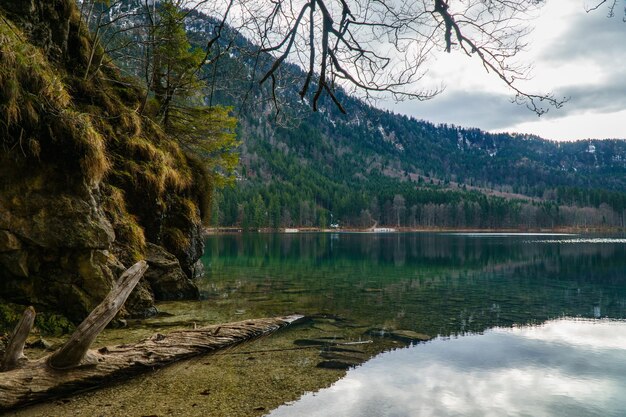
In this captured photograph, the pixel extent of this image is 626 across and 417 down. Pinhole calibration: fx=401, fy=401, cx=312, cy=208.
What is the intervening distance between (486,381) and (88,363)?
6880 mm

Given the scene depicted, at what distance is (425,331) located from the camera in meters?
11.2

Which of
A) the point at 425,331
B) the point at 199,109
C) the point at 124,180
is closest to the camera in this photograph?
the point at 425,331

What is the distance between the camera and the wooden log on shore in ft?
17.1

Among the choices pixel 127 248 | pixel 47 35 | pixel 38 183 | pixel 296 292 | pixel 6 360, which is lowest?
pixel 296 292

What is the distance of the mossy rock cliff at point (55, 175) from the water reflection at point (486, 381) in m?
6.13

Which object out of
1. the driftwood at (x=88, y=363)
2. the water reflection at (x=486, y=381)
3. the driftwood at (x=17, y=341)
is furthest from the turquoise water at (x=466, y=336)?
the driftwood at (x=17, y=341)

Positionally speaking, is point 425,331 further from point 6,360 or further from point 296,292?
point 6,360

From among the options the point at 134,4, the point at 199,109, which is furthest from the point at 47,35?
the point at 199,109

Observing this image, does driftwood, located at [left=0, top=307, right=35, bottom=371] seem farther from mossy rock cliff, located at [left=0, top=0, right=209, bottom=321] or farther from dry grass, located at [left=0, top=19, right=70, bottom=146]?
dry grass, located at [left=0, top=19, right=70, bottom=146]

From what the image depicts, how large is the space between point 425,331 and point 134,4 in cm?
1133

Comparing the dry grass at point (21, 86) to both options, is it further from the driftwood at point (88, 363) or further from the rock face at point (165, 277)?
the rock face at point (165, 277)

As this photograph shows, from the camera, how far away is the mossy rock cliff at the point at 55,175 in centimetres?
805

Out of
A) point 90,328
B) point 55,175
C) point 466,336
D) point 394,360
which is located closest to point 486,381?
point 394,360

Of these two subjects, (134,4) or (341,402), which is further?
(134,4)
